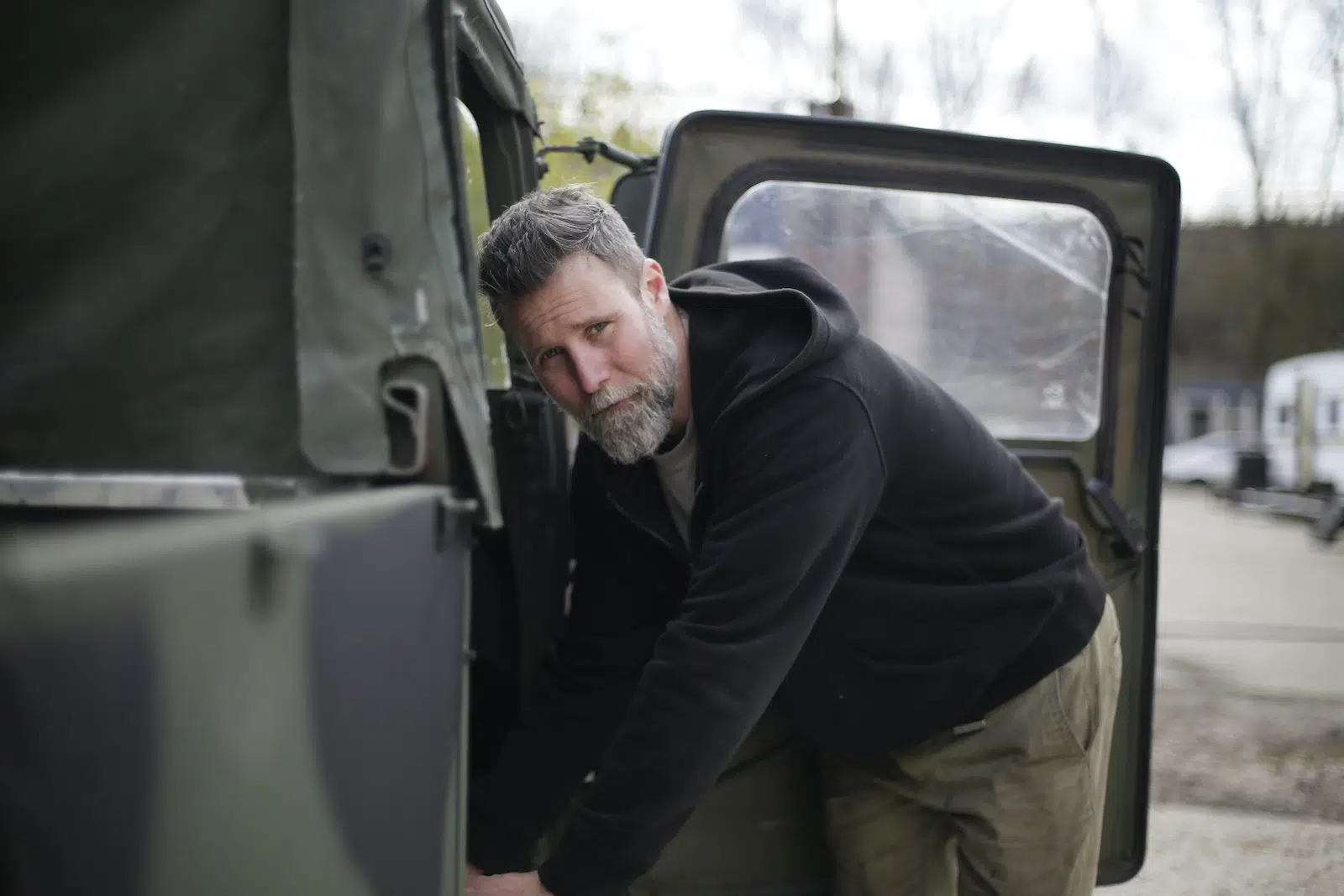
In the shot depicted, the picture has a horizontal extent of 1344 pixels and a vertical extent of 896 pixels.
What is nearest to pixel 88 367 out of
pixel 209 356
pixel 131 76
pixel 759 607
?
pixel 209 356

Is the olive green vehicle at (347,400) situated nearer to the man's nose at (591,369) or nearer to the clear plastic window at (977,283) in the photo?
the clear plastic window at (977,283)

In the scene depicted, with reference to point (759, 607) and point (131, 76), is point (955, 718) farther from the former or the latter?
point (131, 76)

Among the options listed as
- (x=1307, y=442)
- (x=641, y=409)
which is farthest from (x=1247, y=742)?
(x=1307, y=442)

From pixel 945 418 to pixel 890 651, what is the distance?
439 mm

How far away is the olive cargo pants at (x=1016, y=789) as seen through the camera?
7.50 feet

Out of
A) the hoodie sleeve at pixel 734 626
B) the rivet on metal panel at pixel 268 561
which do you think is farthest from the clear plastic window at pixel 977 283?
the rivet on metal panel at pixel 268 561

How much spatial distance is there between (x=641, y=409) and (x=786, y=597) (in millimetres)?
423

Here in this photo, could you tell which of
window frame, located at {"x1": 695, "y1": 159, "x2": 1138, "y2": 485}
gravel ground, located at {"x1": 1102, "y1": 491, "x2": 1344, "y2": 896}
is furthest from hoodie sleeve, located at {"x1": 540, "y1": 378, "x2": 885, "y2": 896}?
gravel ground, located at {"x1": 1102, "y1": 491, "x2": 1344, "y2": 896}

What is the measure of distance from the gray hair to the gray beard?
0.35 ft

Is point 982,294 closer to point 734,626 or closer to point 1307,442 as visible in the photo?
point 734,626

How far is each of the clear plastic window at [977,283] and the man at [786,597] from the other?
19.3 inches

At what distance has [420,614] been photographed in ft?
3.97

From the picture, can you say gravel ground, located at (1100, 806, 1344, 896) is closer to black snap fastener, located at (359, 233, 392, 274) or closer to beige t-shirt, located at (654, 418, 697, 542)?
beige t-shirt, located at (654, 418, 697, 542)

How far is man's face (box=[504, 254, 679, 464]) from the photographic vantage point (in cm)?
188
